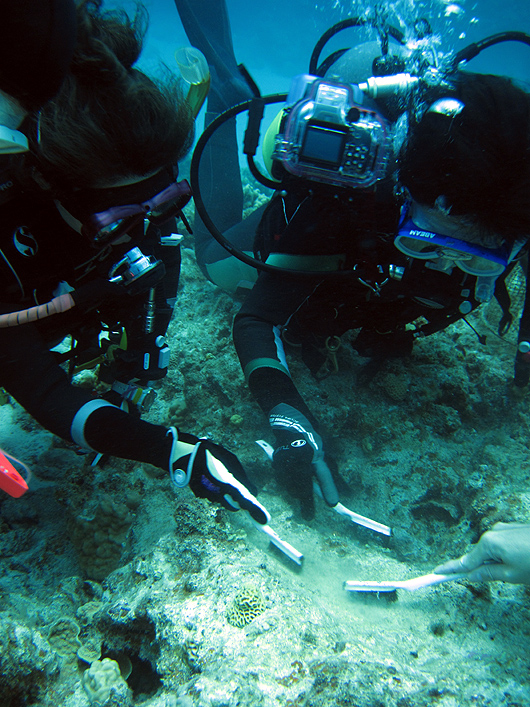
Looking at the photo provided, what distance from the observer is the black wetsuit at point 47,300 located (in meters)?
1.54

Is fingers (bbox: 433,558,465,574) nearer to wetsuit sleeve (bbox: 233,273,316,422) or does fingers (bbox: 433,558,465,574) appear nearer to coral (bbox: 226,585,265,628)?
coral (bbox: 226,585,265,628)

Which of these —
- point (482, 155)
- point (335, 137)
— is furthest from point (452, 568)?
point (335, 137)

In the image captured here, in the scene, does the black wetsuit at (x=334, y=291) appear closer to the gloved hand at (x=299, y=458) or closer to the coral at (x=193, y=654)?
the gloved hand at (x=299, y=458)

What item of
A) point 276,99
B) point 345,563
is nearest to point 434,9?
point 276,99

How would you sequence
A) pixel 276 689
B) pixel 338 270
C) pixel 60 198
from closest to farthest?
pixel 276 689
pixel 60 198
pixel 338 270

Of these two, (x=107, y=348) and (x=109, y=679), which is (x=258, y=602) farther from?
(x=107, y=348)

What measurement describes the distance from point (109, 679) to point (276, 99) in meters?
→ 2.92

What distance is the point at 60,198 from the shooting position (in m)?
1.48

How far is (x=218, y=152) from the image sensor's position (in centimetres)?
369

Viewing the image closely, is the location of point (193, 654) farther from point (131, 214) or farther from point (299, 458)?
point (131, 214)

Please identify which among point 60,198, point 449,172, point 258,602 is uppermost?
point 449,172

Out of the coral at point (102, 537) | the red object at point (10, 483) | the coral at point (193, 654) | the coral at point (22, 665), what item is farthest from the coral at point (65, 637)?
the red object at point (10, 483)

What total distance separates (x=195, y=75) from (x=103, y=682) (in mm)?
3047

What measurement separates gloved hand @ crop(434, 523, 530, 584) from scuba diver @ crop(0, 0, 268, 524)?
3.12 ft
